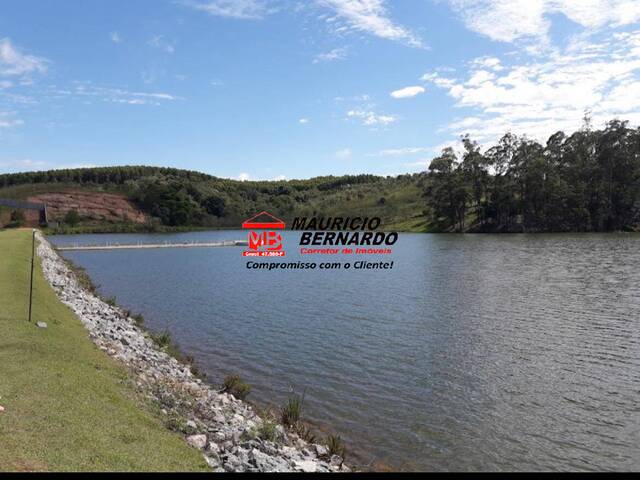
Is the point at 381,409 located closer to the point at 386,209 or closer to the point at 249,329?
the point at 249,329

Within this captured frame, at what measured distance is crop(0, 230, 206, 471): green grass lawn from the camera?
7.77 metres

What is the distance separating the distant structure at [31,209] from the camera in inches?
6309

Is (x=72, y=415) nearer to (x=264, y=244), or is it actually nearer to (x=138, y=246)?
(x=138, y=246)

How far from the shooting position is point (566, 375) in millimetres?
17078

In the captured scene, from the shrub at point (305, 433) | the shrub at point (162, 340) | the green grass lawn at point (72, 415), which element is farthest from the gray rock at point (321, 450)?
the shrub at point (162, 340)

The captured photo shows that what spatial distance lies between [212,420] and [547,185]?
380 ft

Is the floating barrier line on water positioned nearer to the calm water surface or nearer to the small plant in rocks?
the calm water surface

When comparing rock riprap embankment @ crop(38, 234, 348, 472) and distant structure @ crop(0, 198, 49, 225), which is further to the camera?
distant structure @ crop(0, 198, 49, 225)

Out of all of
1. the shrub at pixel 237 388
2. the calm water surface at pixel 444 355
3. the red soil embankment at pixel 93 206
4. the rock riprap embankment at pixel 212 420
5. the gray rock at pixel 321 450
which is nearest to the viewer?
the rock riprap embankment at pixel 212 420

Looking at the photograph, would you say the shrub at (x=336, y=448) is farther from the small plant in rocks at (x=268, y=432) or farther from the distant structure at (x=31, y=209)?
the distant structure at (x=31, y=209)

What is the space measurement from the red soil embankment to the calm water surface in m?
153

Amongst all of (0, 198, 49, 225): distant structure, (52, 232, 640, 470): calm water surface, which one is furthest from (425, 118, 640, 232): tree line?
(0, 198, 49, 225): distant structure

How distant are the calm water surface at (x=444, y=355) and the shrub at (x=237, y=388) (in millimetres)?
450

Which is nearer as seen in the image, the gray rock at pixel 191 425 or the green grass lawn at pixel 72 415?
the green grass lawn at pixel 72 415
